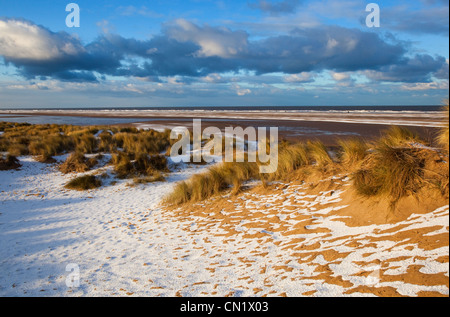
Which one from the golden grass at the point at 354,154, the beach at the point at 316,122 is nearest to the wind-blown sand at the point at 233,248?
the golden grass at the point at 354,154

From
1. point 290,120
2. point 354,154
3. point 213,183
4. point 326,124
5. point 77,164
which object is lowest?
point 213,183

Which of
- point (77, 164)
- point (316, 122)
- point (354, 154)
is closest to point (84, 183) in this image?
point (77, 164)

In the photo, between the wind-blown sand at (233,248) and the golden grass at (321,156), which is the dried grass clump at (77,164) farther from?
the golden grass at (321,156)

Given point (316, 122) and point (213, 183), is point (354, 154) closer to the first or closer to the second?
point (213, 183)

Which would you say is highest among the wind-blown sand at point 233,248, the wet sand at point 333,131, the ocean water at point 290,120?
the ocean water at point 290,120

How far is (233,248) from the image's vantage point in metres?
5.77

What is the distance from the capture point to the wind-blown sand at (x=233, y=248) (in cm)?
396

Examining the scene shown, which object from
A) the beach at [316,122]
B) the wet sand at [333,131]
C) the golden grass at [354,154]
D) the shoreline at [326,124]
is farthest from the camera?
the beach at [316,122]

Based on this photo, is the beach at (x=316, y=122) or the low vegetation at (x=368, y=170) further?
the beach at (x=316, y=122)

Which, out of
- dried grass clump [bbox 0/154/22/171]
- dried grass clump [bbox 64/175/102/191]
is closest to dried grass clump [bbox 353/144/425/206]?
dried grass clump [bbox 64/175/102/191]

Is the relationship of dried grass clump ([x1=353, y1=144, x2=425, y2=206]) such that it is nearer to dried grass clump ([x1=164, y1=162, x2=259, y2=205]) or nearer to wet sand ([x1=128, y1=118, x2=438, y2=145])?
dried grass clump ([x1=164, y1=162, x2=259, y2=205])

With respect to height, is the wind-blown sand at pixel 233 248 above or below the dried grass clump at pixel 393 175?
below

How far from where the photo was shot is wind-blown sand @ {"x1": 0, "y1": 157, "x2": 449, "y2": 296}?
3.96 meters

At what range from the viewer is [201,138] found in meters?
19.9
